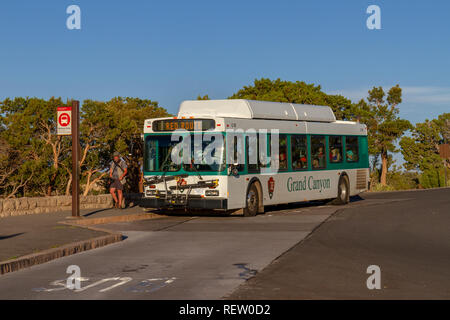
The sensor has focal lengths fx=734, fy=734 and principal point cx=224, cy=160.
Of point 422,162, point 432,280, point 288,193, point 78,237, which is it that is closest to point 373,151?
point 422,162

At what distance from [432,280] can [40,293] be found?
16.9 ft

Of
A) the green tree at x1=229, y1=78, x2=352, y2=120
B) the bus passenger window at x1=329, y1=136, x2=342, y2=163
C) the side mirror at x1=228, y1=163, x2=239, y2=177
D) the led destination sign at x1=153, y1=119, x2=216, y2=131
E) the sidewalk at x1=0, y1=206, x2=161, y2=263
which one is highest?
the green tree at x1=229, y1=78, x2=352, y2=120

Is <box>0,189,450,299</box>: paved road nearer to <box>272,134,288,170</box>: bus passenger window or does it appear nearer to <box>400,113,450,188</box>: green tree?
<box>272,134,288,170</box>: bus passenger window

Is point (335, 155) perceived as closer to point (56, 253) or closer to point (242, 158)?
point (242, 158)

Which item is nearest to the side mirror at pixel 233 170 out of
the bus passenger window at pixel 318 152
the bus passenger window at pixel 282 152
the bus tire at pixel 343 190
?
the bus passenger window at pixel 282 152

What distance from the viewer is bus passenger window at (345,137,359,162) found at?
2768 centimetres

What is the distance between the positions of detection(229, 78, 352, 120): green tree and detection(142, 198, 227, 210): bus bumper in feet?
94.7

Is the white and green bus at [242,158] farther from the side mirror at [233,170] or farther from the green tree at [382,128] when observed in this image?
the green tree at [382,128]

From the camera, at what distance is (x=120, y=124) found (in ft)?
83.4

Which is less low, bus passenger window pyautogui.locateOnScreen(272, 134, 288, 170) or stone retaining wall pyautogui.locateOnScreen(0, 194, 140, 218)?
bus passenger window pyautogui.locateOnScreen(272, 134, 288, 170)

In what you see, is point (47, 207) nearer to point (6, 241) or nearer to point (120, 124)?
point (120, 124)

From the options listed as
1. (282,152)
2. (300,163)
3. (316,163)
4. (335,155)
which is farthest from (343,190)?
(282,152)

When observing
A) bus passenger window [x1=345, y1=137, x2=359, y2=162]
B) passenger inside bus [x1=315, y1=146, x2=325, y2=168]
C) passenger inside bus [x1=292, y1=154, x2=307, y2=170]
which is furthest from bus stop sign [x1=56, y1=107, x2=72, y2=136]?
bus passenger window [x1=345, y1=137, x2=359, y2=162]

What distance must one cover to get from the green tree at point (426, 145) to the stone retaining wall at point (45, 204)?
1461 inches
